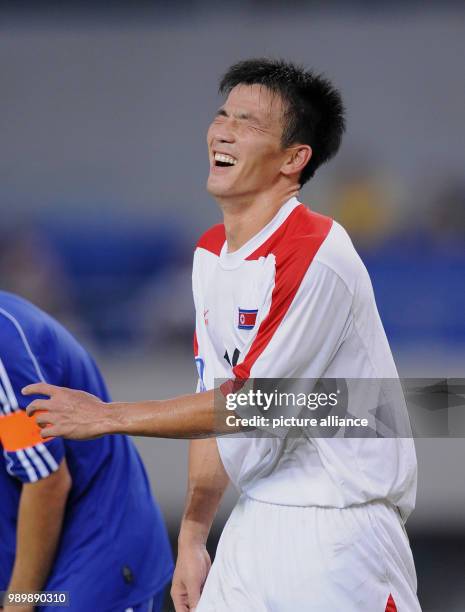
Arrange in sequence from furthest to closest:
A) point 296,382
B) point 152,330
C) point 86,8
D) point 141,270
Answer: point 86,8, point 141,270, point 152,330, point 296,382

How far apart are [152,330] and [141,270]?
24.5 inches

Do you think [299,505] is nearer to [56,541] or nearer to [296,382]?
[296,382]

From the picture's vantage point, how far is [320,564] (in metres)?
2.14

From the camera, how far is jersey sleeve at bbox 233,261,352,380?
206 cm

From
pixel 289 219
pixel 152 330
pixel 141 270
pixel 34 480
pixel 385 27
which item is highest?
pixel 385 27

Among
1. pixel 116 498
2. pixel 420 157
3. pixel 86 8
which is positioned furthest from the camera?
pixel 86 8

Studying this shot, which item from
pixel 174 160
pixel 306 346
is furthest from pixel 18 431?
pixel 174 160

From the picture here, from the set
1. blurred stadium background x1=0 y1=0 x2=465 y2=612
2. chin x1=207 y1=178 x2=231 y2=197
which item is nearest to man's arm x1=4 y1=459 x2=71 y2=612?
chin x1=207 y1=178 x2=231 y2=197

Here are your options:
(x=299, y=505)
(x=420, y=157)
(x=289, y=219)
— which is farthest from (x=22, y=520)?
(x=420, y=157)

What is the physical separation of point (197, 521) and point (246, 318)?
54 centimetres

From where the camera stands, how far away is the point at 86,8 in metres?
8.14

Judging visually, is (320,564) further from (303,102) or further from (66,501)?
(303,102)

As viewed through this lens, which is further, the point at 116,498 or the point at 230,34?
the point at 230,34

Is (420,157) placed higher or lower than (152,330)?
higher
